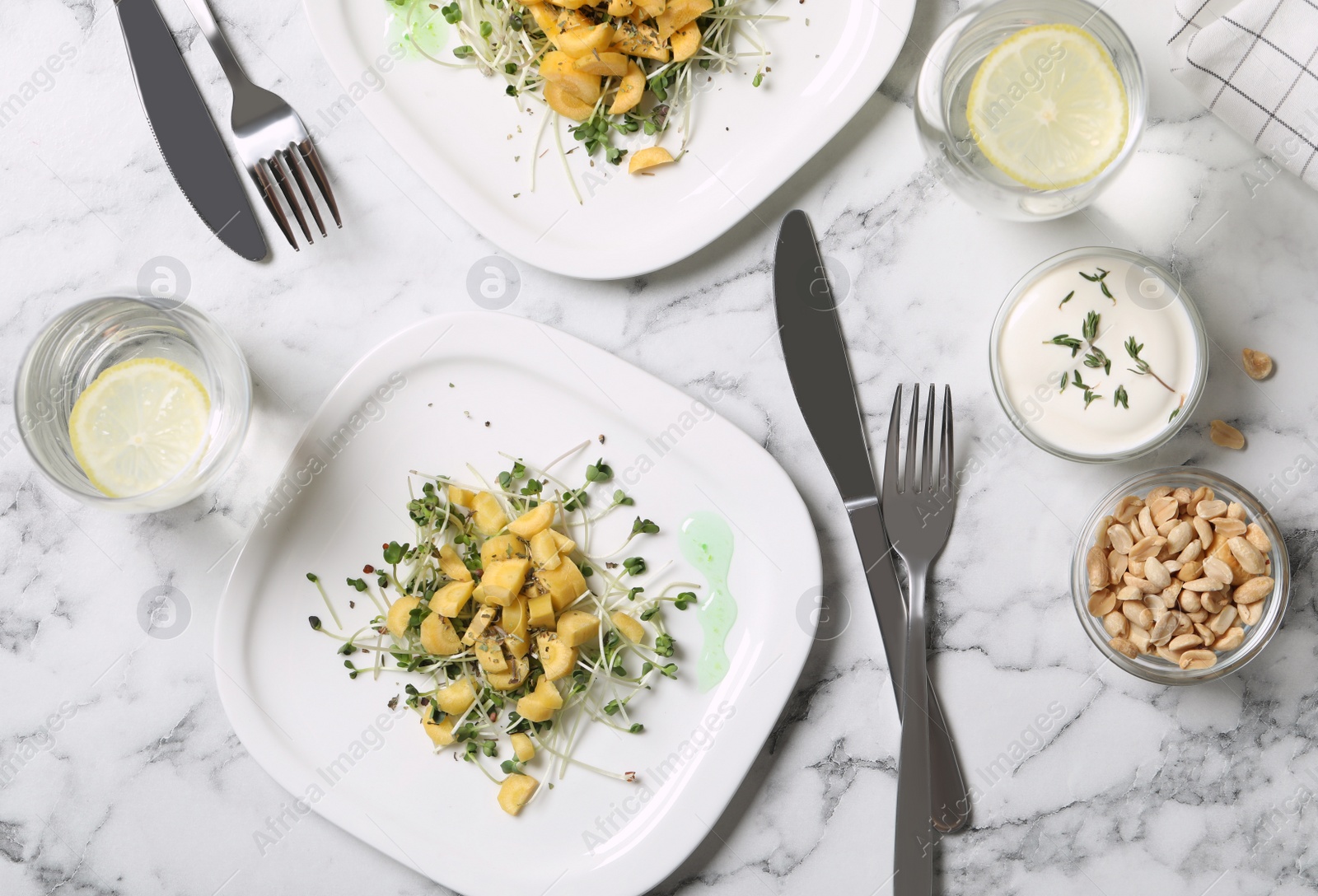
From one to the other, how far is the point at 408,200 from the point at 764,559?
83 centimetres

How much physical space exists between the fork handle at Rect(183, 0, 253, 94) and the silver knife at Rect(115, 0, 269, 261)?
7cm

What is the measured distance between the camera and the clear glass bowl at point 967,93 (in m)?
1.18

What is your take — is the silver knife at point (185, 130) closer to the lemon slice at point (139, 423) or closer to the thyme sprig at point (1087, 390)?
the lemon slice at point (139, 423)

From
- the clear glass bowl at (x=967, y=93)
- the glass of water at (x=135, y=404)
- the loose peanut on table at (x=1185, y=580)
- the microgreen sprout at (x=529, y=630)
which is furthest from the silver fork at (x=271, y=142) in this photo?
the loose peanut on table at (x=1185, y=580)

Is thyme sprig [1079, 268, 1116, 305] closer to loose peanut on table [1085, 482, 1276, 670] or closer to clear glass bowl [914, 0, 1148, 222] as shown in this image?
clear glass bowl [914, 0, 1148, 222]

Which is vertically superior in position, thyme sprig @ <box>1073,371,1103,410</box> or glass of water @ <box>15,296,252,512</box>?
thyme sprig @ <box>1073,371,1103,410</box>

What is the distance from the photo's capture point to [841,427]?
4.53ft

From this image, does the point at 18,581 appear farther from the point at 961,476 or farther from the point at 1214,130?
the point at 1214,130

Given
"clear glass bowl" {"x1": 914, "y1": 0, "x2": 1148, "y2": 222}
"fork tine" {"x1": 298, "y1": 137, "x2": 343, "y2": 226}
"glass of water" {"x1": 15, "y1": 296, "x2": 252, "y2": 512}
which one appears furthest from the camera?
"fork tine" {"x1": 298, "y1": 137, "x2": 343, "y2": 226}

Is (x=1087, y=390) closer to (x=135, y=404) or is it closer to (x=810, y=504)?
(x=810, y=504)

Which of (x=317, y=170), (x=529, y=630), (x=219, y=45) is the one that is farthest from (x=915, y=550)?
(x=219, y=45)

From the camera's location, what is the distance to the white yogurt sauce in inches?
50.0

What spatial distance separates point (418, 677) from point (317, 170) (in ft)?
2.76

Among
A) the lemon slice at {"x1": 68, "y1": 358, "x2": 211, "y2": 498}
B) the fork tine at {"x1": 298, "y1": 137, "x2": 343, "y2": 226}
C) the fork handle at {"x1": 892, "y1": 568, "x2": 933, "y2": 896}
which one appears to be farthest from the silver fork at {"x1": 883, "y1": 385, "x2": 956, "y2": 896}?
the lemon slice at {"x1": 68, "y1": 358, "x2": 211, "y2": 498}
